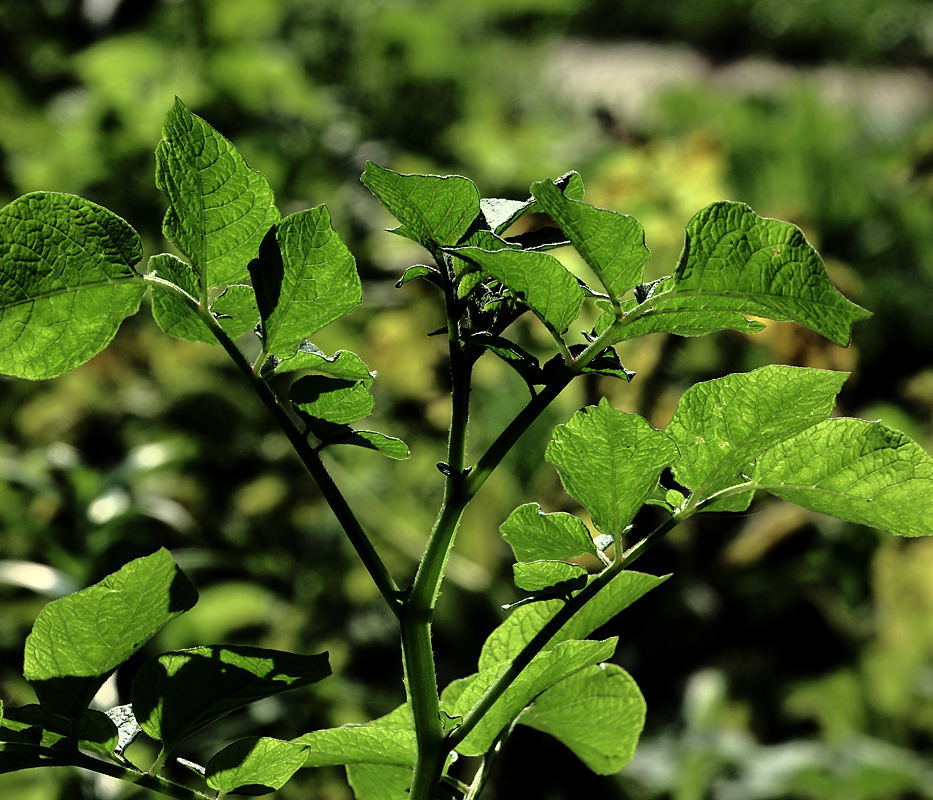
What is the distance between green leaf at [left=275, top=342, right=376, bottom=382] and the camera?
0.85ft

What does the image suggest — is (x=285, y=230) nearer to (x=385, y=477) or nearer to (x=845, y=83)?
(x=385, y=477)

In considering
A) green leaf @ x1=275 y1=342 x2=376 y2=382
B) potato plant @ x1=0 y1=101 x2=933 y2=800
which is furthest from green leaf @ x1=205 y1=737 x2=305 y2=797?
green leaf @ x1=275 y1=342 x2=376 y2=382

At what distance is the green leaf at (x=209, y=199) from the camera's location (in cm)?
22

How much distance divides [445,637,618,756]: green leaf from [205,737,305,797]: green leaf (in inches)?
2.3

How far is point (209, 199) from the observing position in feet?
0.76

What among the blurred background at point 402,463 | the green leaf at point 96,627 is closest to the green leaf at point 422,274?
the green leaf at point 96,627

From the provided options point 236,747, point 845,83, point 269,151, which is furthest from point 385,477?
point 845,83

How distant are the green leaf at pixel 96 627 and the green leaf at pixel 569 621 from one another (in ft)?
0.36

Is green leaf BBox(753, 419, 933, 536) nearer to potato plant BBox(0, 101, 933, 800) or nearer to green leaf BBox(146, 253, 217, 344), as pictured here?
potato plant BBox(0, 101, 933, 800)

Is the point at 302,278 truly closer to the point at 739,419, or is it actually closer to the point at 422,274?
the point at 422,274

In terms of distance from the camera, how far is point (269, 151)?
1826 millimetres

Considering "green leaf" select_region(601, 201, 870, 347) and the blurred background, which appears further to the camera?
the blurred background

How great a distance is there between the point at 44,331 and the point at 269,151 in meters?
1.71

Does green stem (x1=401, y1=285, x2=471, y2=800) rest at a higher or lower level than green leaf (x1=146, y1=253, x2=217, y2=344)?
lower
